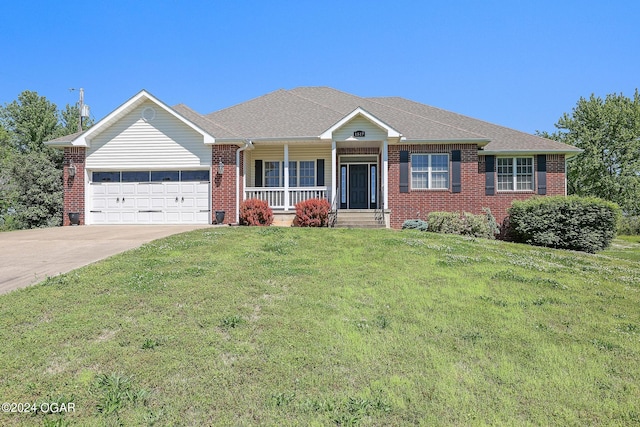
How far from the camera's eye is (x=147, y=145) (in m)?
16.8

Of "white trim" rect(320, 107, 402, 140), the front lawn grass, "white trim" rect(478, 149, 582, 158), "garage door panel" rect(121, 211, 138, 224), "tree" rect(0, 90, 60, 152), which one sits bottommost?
the front lawn grass

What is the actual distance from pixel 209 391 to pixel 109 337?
1.72 meters

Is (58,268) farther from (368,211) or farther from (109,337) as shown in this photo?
(368,211)

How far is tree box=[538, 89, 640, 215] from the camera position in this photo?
34.4 metres

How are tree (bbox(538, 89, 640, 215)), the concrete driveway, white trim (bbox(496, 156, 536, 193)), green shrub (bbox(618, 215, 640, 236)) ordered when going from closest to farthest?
1. the concrete driveway
2. white trim (bbox(496, 156, 536, 193))
3. green shrub (bbox(618, 215, 640, 236))
4. tree (bbox(538, 89, 640, 215))

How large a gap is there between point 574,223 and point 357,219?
24.9ft

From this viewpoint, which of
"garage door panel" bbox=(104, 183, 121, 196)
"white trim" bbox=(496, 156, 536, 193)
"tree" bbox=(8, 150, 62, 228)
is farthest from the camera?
"tree" bbox=(8, 150, 62, 228)

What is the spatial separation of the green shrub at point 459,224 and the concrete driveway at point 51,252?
9995 mm

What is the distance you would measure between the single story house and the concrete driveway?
13.3 ft

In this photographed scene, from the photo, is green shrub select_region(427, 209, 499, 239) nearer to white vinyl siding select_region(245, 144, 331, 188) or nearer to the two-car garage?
white vinyl siding select_region(245, 144, 331, 188)

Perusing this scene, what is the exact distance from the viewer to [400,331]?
195 inches

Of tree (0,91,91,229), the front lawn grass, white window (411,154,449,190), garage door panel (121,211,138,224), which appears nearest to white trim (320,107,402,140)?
white window (411,154,449,190)

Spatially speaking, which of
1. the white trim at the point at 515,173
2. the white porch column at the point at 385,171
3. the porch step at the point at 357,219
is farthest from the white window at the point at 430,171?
the white trim at the point at 515,173

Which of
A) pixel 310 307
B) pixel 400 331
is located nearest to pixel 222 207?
pixel 310 307
